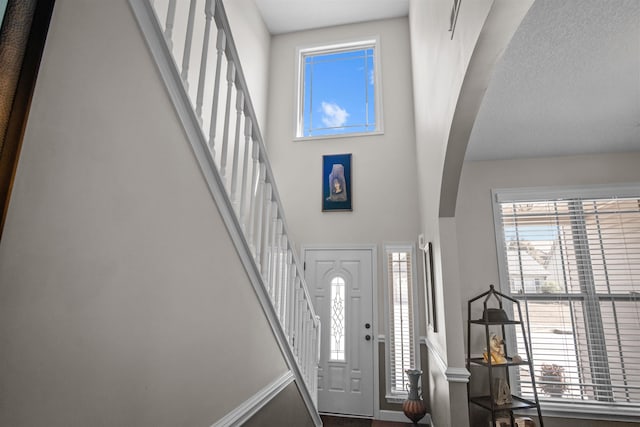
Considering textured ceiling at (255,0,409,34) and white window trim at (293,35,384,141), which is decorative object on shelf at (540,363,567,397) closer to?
white window trim at (293,35,384,141)

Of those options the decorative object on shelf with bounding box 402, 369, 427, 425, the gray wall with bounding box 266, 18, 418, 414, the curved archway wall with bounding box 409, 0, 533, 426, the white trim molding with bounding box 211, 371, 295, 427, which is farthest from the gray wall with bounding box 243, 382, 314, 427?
the gray wall with bounding box 266, 18, 418, 414

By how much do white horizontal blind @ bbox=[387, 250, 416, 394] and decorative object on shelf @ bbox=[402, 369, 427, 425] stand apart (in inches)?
11.6

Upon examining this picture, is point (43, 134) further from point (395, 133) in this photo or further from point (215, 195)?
point (395, 133)

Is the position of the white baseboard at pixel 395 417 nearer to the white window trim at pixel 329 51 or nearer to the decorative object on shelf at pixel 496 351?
the decorative object on shelf at pixel 496 351

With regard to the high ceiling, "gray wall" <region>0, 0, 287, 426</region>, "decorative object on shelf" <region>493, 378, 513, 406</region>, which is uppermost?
the high ceiling

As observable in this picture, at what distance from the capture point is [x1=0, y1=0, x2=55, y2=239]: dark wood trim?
65 cm

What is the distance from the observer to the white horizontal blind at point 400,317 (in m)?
4.13

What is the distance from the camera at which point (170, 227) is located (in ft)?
3.84

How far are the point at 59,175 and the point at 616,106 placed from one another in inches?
123

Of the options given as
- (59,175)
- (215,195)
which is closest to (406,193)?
(215,195)

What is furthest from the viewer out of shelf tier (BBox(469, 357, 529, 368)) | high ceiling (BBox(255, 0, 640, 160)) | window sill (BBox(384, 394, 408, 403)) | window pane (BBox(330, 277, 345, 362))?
window pane (BBox(330, 277, 345, 362))

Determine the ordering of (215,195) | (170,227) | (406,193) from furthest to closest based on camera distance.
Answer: (406,193) → (215,195) → (170,227)

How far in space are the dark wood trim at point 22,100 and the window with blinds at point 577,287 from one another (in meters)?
3.38

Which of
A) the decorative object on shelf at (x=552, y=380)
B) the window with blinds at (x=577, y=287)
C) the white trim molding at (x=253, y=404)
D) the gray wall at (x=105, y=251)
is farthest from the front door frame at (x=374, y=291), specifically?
the gray wall at (x=105, y=251)
